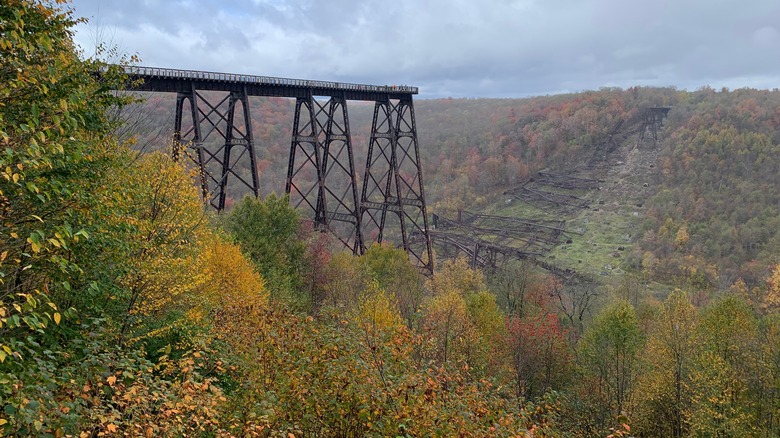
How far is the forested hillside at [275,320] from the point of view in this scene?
13.8 feet

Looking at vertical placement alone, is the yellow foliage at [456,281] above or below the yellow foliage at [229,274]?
below

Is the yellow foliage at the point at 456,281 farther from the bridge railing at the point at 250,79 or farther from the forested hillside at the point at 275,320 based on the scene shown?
the bridge railing at the point at 250,79

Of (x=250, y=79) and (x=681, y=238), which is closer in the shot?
A: (x=250, y=79)

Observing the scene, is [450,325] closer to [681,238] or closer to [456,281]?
[456,281]

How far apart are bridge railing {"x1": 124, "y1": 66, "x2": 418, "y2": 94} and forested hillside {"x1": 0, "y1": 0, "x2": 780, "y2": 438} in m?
1.52

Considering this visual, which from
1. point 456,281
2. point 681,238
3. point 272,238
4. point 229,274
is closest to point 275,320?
point 229,274

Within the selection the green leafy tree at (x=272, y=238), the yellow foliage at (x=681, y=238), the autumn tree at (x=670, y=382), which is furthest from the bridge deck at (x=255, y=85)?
the yellow foliage at (x=681, y=238)

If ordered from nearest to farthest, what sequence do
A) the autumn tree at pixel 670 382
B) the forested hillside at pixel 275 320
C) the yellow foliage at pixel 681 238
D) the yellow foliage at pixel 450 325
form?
the forested hillside at pixel 275 320
the autumn tree at pixel 670 382
the yellow foliage at pixel 450 325
the yellow foliage at pixel 681 238

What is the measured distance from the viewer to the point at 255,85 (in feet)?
56.0

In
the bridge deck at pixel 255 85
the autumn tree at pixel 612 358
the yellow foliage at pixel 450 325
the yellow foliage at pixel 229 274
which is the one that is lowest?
the autumn tree at pixel 612 358

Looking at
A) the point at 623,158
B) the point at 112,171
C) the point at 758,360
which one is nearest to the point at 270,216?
the point at 112,171

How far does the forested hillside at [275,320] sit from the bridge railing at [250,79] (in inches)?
59.9

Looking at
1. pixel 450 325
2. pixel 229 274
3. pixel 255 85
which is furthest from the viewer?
pixel 255 85

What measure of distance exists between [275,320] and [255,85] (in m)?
12.5
